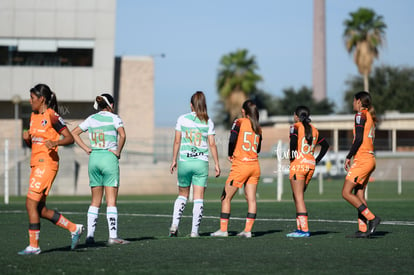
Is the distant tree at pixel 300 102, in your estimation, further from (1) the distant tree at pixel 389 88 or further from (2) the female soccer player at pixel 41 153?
(2) the female soccer player at pixel 41 153

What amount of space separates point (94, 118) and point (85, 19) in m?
39.9

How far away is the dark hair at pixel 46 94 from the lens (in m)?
9.63

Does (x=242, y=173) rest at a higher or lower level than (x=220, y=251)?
higher

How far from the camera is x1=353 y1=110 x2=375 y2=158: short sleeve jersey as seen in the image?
468 inches

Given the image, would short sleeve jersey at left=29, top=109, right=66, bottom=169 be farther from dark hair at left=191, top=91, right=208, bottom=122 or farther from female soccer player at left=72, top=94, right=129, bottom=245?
dark hair at left=191, top=91, right=208, bottom=122

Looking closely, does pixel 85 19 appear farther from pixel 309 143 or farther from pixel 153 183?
pixel 309 143

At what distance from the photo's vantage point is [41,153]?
9.55 m

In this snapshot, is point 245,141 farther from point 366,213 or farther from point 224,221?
point 366,213

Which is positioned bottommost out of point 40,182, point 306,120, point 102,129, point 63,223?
point 63,223

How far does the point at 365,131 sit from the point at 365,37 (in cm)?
5878

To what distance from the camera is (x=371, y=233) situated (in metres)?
11.8

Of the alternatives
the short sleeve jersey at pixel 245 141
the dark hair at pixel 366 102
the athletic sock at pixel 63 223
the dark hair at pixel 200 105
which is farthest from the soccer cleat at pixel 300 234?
the athletic sock at pixel 63 223

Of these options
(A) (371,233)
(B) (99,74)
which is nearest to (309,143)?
(A) (371,233)

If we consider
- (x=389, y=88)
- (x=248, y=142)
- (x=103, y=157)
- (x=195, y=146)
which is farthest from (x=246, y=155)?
(x=389, y=88)
